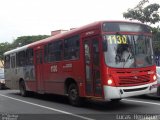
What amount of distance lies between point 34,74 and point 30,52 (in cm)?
138

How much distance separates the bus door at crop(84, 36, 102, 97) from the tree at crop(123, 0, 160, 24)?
1927cm

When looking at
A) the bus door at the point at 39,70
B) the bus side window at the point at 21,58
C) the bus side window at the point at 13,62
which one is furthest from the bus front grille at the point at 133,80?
the bus side window at the point at 13,62

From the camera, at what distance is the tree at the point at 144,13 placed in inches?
1247

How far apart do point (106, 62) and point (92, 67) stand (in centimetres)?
89

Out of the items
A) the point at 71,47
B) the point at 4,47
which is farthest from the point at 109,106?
the point at 4,47

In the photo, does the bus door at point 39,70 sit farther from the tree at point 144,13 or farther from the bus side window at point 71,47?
the tree at point 144,13

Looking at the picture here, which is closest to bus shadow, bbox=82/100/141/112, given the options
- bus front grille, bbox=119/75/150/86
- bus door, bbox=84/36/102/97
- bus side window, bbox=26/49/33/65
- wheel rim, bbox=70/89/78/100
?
wheel rim, bbox=70/89/78/100

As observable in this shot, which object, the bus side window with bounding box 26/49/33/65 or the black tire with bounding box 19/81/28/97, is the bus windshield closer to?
the bus side window with bounding box 26/49/33/65

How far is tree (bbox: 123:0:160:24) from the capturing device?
31.7 metres

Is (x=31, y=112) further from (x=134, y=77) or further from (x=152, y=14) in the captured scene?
(x=152, y=14)

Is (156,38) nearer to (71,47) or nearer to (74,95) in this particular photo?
(71,47)

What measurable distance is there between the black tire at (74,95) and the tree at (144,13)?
729 inches

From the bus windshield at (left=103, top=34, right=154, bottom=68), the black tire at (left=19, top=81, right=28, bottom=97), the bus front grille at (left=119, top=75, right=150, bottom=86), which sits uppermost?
the bus windshield at (left=103, top=34, right=154, bottom=68)

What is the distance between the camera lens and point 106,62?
40.9 ft
